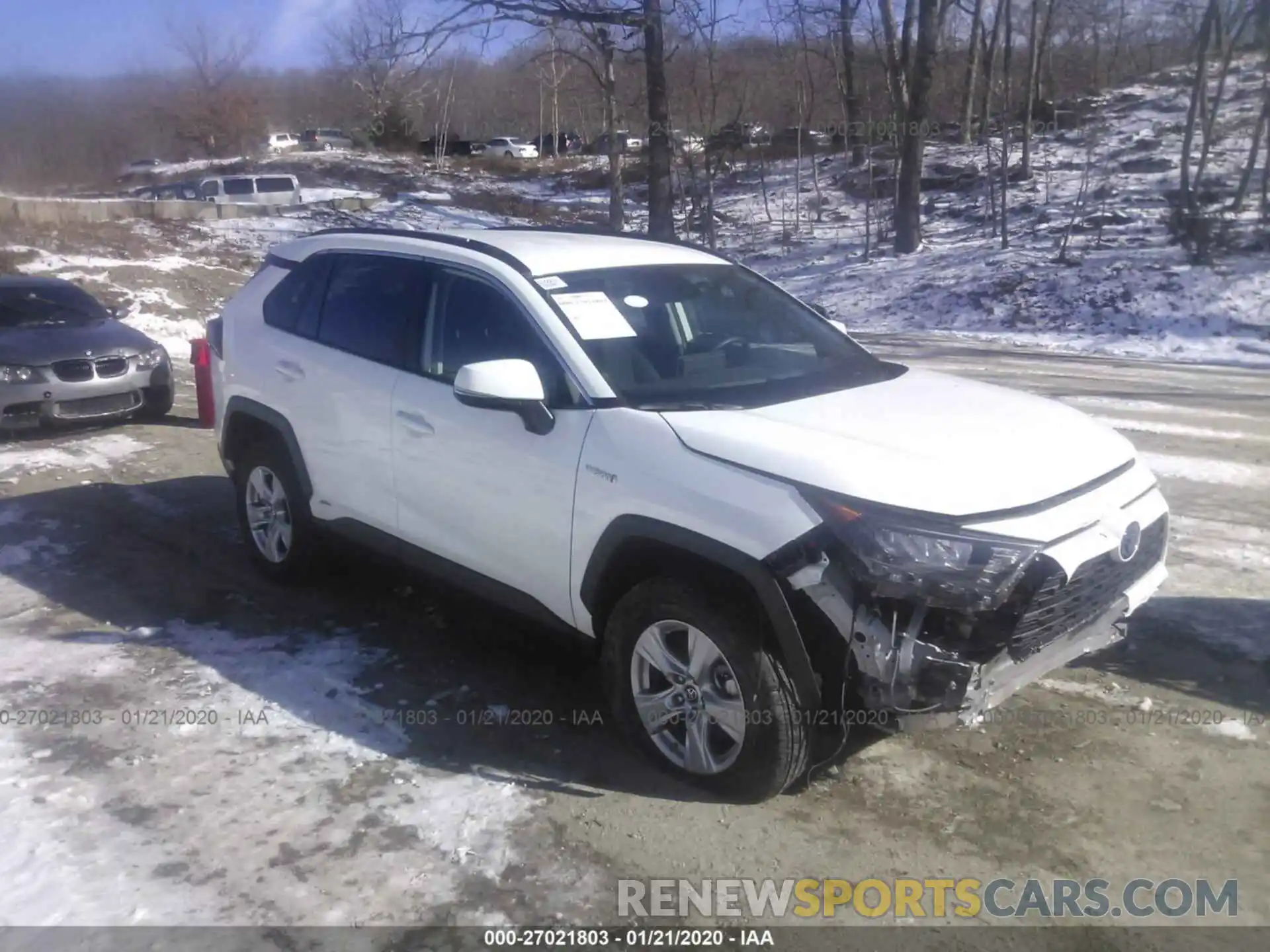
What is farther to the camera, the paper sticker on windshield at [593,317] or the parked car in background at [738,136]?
the parked car in background at [738,136]

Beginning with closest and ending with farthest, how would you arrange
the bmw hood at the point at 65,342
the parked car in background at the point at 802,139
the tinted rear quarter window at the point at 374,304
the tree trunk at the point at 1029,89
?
the tinted rear quarter window at the point at 374,304
the bmw hood at the point at 65,342
the tree trunk at the point at 1029,89
the parked car in background at the point at 802,139

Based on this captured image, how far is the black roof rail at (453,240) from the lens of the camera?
4.74 m

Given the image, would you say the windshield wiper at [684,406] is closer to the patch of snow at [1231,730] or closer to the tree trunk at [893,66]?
the patch of snow at [1231,730]

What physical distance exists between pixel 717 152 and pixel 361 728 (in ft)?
79.4

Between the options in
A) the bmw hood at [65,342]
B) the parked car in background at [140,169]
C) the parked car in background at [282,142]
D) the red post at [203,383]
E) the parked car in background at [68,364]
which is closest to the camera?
the parked car in background at [68,364]

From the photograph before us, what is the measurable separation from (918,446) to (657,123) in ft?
62.1

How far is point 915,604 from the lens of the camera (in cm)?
338

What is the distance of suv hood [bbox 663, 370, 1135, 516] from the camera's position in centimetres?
348

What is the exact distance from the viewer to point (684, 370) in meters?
4.47

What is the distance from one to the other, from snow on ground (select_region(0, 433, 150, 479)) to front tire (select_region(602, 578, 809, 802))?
6.18 metres

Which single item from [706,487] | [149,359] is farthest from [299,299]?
[149,359]

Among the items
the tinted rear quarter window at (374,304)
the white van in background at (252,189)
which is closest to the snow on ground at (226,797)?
the tinted rear quarter window at (374,304)

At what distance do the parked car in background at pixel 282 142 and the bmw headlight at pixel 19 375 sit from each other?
5146 cm

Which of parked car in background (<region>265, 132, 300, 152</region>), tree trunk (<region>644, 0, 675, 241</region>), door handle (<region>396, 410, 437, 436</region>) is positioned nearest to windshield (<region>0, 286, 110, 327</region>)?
door handle (<region>396, 410, 437, 436</region>)
